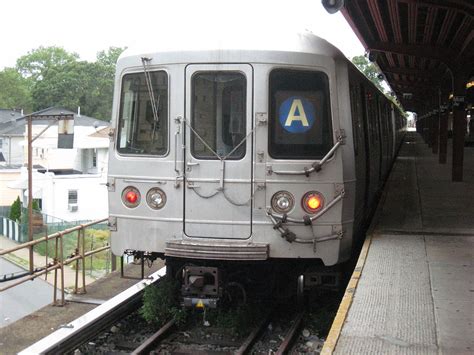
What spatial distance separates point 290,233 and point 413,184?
8.81 meters

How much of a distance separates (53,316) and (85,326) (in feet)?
4.27

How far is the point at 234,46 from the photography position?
5.58 metres

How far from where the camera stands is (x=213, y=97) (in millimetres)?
5695

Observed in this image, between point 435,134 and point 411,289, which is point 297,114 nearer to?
point 411,289

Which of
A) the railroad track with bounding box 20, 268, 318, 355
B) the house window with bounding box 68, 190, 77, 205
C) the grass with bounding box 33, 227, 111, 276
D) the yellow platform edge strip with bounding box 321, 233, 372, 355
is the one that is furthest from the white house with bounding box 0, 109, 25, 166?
the yellow platform edge strip with bounding box 321, 233, 372, 355

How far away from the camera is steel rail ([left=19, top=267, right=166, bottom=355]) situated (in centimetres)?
550

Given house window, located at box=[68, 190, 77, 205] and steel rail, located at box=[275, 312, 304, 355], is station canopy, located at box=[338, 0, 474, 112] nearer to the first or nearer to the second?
steel rail, located at box=[275, 312, 304, 355]

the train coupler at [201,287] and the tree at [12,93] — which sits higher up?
the tree at [12,93]

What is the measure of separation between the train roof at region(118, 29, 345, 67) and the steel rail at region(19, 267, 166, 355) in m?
2.86

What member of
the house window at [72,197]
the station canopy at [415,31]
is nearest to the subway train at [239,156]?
the station canopy at [415,31]

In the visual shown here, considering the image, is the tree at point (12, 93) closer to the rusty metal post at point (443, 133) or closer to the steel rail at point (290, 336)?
the rusty metal post at point (443, 133)

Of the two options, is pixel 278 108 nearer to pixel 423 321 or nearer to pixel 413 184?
pixel 423 321

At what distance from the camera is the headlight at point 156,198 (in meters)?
5.76

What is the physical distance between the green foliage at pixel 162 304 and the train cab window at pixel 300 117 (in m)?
1.92
